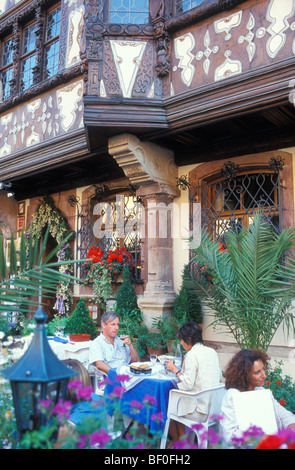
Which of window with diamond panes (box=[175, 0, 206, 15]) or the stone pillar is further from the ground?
window with diamond panes (box=[175, 0, 206, 15])

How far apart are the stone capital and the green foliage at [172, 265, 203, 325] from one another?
4.71ft

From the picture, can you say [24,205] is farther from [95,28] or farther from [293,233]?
[293,233]

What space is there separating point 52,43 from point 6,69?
5.71 ft

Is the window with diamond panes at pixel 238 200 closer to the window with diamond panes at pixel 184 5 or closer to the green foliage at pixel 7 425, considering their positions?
the window with diamond panes at pixel 184 5

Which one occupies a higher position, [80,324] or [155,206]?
[155,206]

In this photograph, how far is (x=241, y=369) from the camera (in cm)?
308

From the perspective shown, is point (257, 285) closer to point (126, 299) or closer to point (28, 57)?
point (126, 299)

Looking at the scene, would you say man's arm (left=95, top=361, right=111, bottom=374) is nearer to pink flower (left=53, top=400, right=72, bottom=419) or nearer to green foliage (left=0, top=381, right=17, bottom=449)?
green foliage (left=0, top=381, right=17, bottom=449)

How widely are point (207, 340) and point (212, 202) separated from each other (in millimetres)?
2034

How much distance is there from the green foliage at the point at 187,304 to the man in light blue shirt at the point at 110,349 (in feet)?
3.84

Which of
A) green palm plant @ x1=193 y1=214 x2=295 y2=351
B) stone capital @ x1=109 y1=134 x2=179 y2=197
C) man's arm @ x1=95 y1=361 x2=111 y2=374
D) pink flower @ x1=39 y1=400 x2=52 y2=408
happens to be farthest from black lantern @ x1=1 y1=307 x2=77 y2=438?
stone capital @ x1=109 y1=134 x2=179 y2=197

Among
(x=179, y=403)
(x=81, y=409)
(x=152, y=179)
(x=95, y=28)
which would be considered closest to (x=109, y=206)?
(x=152, y=179)

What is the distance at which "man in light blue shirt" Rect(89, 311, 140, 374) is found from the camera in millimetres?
4564

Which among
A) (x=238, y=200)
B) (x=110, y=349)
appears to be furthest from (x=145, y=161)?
(x=110, y=349)
